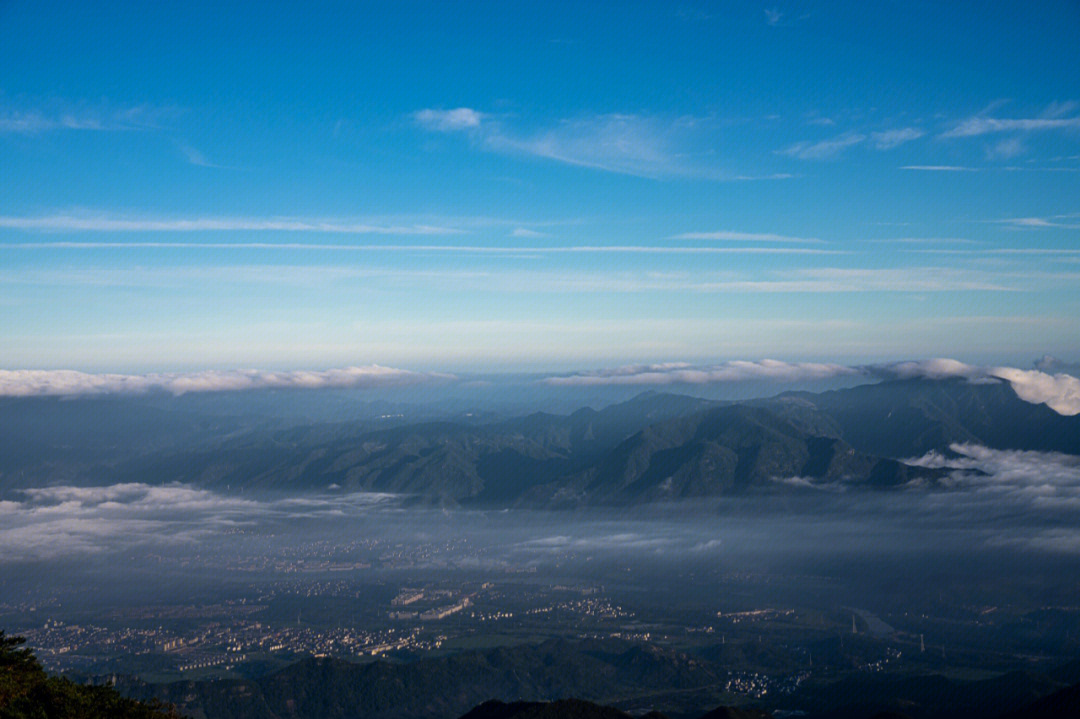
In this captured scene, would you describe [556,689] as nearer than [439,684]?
No

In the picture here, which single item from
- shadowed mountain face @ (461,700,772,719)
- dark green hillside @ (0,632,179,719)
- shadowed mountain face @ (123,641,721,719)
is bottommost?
shadowed mountain face @ (123,641,721,719)

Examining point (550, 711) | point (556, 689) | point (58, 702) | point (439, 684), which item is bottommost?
point (556, 689)

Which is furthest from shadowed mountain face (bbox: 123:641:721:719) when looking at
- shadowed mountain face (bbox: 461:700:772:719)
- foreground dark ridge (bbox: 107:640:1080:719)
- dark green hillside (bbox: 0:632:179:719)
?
dark green hillside (bbox: 0:632:179:719)

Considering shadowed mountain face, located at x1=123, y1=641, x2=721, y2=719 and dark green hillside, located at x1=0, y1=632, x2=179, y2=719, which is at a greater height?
dark green hillside, located at x1=0, y1=632, x2=179, y2=719

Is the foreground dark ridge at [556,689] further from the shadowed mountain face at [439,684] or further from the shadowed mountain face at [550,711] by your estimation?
the shadowed mountain face at [550,711]

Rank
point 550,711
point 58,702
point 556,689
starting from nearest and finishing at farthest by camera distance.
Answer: point 58,702 < point 550,711 < point 556,689

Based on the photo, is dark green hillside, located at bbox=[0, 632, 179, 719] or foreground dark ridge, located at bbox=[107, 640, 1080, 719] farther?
foreground dark ridge, located at bbox=[107, 640, 1080, 719]

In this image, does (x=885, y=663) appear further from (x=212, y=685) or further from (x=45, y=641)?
(x=45, y=641)

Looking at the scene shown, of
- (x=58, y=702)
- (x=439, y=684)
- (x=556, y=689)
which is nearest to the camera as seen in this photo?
(x=58, y=702)

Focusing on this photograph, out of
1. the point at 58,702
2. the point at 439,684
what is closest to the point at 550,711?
the point at 58,702

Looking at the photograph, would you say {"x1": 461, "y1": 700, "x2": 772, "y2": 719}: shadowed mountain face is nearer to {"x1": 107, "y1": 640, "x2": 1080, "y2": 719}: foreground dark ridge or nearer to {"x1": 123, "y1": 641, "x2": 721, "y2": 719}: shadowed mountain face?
{"x1": 107, "y1": 640, "x2": 1080, "y2": 719}: foreground dark ridge

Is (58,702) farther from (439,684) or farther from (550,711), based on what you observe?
(439,684)

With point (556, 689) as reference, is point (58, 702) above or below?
above
